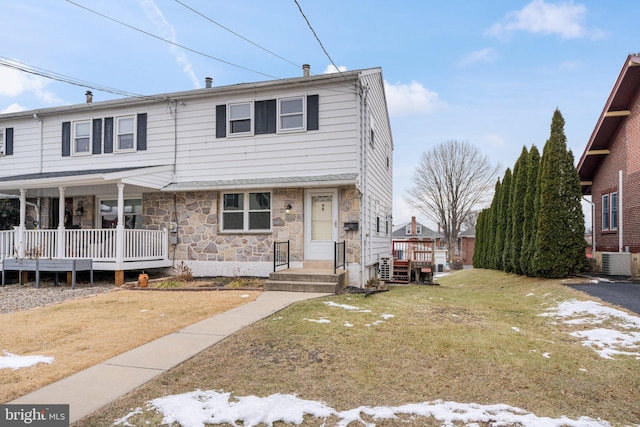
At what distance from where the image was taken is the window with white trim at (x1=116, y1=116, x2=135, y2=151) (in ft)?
42.2

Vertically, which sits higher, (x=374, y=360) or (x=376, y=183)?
(x=376, y=183)

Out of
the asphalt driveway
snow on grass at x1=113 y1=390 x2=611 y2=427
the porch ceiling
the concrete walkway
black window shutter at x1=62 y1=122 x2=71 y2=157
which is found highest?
black window shutter at x1=62 y1=122 x2=71 y2=157

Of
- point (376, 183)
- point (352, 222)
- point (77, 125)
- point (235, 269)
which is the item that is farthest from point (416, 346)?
point (77, 125)

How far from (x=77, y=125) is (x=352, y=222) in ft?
33.9

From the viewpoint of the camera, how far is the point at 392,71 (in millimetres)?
14242

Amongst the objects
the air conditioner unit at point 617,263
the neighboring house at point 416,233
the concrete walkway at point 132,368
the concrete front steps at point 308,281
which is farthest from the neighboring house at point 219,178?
the neighboring house at point 416,233

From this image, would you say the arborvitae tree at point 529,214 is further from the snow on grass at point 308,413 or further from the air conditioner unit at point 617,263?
the snow on grass at point 308,413

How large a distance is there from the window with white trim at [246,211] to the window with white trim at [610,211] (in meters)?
12.9

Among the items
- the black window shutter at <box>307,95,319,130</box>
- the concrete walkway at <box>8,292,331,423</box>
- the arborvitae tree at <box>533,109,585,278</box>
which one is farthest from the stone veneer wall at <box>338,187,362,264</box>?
the arborvitae tree at <box>533,109,585,278</box>

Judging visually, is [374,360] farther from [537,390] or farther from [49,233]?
[49,233]

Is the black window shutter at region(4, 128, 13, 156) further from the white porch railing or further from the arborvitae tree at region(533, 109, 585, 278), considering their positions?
the arborvitae tree at region(533, 109, 585, 278)

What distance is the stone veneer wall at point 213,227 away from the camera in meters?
11.0

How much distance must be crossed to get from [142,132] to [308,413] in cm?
1192

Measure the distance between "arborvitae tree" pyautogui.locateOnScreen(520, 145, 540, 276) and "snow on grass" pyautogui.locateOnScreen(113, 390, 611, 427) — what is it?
35.6 feet
